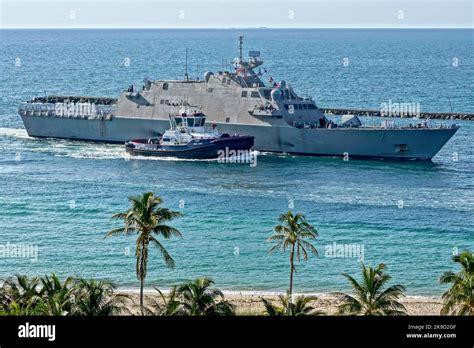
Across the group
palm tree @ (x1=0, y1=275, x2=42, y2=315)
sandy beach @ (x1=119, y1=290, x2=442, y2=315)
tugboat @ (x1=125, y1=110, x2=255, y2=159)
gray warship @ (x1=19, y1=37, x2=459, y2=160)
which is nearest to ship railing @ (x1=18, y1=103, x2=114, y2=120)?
gray warship @ (x1=19, y1=37, x2=459, y2=160)

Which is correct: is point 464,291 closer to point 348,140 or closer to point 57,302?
point 57,302

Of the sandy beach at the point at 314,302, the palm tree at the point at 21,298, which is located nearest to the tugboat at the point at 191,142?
the sandy beach at the point at 314,302

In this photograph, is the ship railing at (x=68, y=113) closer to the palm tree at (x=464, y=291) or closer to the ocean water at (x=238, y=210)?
the ocean water at (x=238, y=210)

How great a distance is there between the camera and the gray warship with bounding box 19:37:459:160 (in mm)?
81875

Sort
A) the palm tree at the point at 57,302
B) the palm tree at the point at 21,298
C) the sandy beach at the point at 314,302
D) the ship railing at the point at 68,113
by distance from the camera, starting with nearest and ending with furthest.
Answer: the palm tree at the point at 57,302
the palm tree at the point at 21,298
the sandy beach at the point at 314,302
the ship railing at the point at 68,113

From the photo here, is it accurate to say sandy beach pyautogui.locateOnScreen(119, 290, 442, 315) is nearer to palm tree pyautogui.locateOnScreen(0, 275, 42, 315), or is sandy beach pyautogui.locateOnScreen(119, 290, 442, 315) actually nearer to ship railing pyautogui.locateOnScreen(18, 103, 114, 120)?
palm tree pyautogui.locateOnScreen(0, 275, 42, 315)

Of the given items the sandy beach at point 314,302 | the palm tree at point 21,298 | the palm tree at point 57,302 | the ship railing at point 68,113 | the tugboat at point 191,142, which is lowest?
the sandy beach at point 314,302

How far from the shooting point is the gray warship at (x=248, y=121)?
81.9 metres

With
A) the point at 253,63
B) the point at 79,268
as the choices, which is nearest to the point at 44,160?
the point at 253,63

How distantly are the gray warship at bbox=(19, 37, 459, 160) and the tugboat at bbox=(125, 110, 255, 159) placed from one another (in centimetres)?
276

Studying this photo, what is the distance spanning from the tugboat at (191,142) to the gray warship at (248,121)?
2.76m

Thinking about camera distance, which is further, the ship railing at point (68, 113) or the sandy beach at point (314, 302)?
the ship railing at point (68, 113)

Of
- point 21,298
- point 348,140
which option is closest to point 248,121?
point 348,140

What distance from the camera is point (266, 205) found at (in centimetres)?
6438
